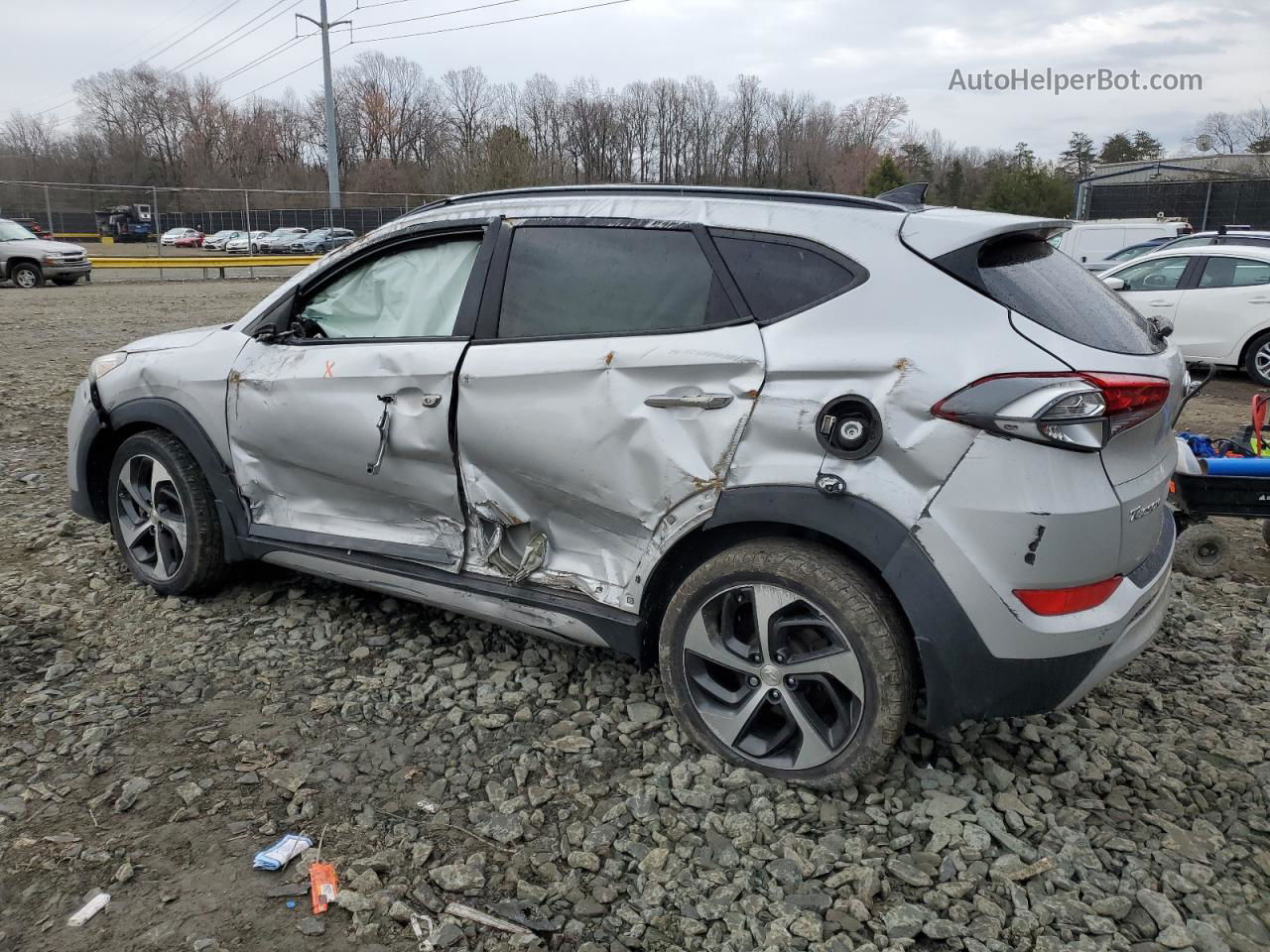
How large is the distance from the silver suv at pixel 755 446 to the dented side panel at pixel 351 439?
0.01 metres

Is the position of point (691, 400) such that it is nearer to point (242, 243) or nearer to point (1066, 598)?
point (1066, 598)

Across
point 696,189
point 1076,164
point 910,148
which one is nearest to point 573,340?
point 696,189

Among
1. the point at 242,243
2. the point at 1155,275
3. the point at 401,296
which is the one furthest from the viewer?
the point at 242,243

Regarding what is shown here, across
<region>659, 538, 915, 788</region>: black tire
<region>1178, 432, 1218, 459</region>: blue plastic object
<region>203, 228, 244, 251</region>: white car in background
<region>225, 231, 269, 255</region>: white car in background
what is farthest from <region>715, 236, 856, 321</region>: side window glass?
<region>203, 228, 244, 251</region>: white car in background

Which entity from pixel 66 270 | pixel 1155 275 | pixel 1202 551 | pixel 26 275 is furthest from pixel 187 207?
pixel 1202 551

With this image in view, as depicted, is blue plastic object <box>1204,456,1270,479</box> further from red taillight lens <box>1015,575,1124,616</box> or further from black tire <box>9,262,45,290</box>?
black tire <box>9,262,45,290</box>

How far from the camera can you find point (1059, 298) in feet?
9.39

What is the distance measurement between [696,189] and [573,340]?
2.19 feet

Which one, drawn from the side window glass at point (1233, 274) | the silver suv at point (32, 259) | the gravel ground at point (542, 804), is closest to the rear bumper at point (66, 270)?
the silver suv at point (32, 259)

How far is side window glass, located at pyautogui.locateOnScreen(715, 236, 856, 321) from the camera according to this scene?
9.55 feet

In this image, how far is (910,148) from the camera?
6738 centimetres

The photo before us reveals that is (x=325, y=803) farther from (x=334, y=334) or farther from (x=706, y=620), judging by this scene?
(x=334, y=334)

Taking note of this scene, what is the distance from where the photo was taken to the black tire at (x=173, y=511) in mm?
Result: 4238

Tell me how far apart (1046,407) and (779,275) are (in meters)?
0.88
